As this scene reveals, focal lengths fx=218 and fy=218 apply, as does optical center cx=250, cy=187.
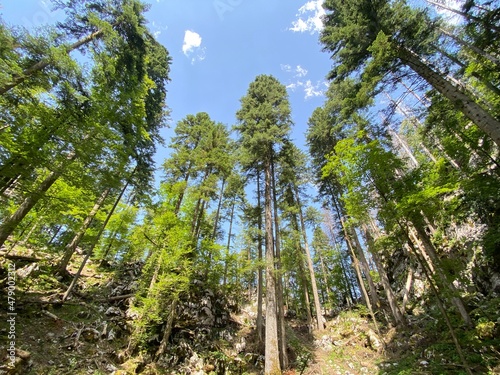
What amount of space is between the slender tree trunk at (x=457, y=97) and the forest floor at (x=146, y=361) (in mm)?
5535

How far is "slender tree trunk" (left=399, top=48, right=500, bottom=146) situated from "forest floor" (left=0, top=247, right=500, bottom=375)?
18.2ft

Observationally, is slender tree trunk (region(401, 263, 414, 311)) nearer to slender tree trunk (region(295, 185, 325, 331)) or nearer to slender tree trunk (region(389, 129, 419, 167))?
slender tree trunk (region(295, 185, 325, 331))

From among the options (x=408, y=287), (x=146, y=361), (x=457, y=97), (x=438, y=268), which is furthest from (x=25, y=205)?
(x=408, y=287)

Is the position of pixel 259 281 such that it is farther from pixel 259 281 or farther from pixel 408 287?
pixel 408 287

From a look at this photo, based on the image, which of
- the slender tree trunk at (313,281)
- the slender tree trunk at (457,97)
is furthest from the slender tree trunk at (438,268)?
the slender tree trunk at (313,281)

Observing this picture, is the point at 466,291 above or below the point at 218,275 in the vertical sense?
below

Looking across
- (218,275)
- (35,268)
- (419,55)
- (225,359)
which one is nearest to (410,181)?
(419,55)

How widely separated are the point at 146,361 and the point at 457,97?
14.0m

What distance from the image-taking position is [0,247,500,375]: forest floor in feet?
21.2

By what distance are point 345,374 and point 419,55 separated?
1341 centimetres

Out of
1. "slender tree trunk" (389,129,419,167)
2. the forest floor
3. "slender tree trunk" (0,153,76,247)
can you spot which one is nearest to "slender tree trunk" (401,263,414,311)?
the forest floor

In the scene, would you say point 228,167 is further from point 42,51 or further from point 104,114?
point 42,51

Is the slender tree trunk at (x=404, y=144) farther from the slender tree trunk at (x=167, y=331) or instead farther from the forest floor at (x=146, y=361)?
the slender tree trunk at (x=167, y=331)

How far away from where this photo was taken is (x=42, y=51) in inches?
271
